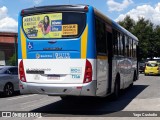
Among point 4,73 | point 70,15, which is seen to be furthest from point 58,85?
point 4,73

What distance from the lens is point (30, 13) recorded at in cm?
1034

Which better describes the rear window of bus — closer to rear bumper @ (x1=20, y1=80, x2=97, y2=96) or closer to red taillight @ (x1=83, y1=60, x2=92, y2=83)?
red taillight @ (x1=83, y1=60, x2=92, y2=83)

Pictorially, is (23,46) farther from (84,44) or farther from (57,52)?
(84,44)

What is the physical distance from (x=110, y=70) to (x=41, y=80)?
9.88ft

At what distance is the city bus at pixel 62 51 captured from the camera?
31.4 ft

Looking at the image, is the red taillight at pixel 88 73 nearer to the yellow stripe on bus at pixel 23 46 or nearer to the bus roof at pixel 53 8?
the bus roof at pixel 53 8

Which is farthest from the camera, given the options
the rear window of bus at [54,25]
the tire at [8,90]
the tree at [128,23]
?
the tree at [128,23]

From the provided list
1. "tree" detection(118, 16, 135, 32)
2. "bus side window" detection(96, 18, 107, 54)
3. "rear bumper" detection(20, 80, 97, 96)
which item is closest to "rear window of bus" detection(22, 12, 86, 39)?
"bus side window" detection(96, 18, 107, 54)

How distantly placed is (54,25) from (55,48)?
2.28ft

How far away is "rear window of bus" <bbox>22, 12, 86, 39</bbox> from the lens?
9.72 metres

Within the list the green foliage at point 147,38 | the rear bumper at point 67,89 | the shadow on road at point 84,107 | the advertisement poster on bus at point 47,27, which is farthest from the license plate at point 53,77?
the green foliage at point 147,38

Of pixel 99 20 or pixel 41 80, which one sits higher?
pixel 99 20

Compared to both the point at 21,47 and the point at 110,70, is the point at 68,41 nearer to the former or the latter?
the point at 21,47

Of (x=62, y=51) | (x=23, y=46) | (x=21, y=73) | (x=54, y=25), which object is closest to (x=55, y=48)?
(x=62, y=51)
